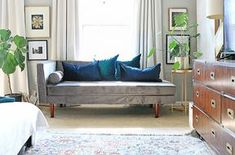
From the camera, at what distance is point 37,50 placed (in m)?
5.72

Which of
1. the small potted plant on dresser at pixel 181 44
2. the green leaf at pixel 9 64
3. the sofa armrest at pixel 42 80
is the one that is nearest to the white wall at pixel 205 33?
the small potted plant on dresser at pixel 181 44

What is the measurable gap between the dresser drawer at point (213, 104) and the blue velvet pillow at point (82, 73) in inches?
103

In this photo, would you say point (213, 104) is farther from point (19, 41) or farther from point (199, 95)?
point (19, 41)

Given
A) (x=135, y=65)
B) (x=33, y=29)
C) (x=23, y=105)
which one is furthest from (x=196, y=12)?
(x=23, y=105)

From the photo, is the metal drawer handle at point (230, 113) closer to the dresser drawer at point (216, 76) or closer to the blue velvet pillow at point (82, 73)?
the dresser drawer at point (216, 76)

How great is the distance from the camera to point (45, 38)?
18.8ft

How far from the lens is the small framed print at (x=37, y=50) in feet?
18.7

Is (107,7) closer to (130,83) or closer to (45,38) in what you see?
(45,38)

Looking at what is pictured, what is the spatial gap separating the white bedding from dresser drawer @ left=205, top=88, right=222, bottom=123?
1.57 m

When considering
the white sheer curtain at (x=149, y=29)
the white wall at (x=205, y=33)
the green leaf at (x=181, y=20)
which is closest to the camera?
the white wall at (x=205, y=33)

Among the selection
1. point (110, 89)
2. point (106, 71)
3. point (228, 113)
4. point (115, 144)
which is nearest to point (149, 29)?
point (106, 71)

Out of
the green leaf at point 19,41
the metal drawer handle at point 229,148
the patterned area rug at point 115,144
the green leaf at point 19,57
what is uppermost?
the green leaf at point 19,41

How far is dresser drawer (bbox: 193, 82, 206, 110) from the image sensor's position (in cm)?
306

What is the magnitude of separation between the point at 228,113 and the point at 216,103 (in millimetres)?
309
